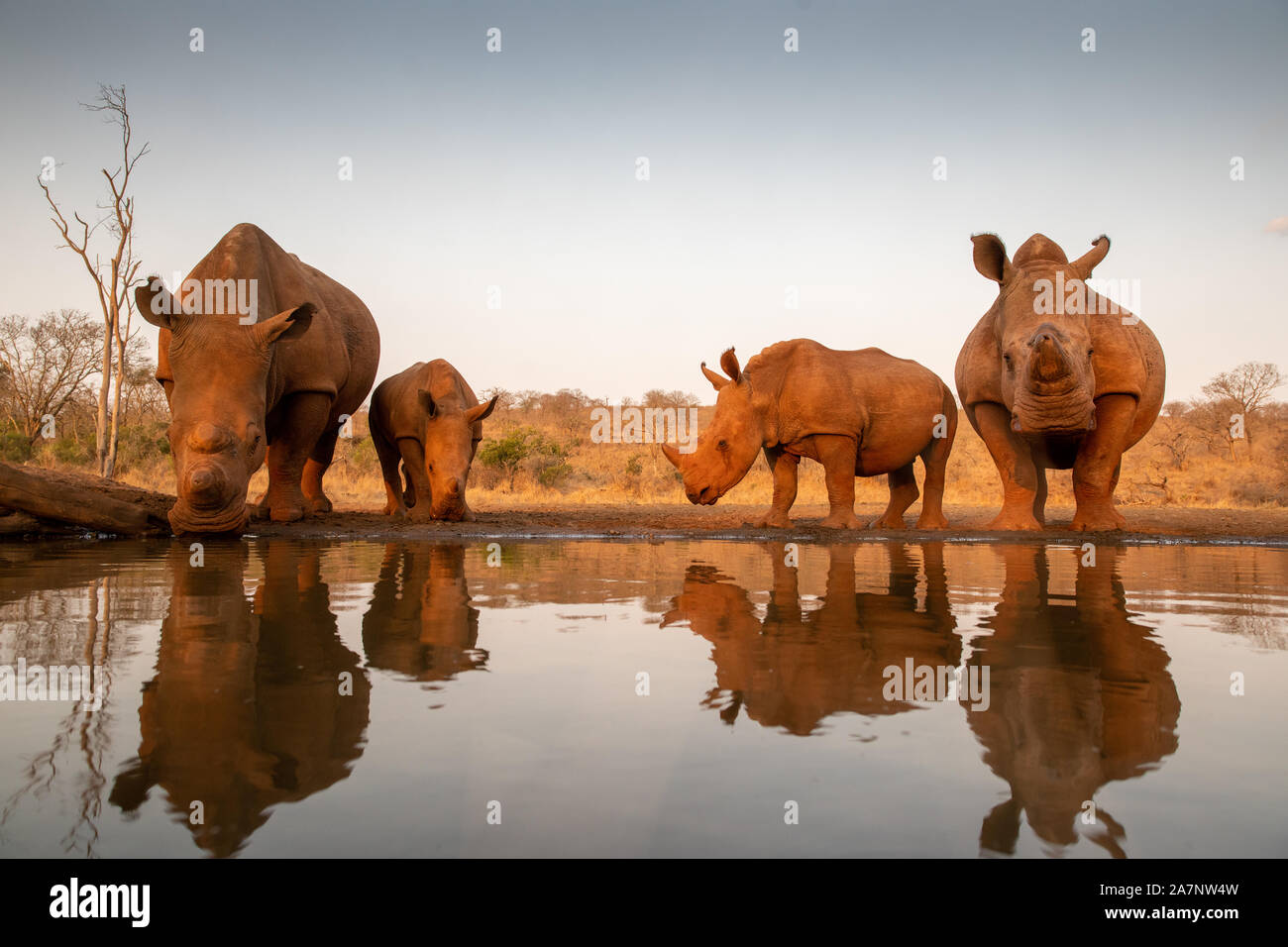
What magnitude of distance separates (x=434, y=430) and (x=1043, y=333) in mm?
6696

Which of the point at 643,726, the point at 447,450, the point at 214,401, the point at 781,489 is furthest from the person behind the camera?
the point at 781,489

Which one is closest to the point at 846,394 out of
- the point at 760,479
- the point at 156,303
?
the point at 156,303

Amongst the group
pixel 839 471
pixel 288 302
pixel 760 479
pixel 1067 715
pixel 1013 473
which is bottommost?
pixel 1067 715

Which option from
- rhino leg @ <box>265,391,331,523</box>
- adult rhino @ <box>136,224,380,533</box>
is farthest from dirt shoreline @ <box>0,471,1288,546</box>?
adult rhino @ <box>136,224,380,533</box>

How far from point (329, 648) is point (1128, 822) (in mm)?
2448

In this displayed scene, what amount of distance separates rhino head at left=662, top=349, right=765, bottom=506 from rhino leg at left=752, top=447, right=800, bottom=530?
1.40 feet

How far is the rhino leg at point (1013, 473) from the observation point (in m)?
10.3

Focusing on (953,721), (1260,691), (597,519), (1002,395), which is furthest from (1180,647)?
(597,519)

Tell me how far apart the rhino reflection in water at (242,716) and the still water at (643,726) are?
10 millimetres

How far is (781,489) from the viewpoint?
12.0m

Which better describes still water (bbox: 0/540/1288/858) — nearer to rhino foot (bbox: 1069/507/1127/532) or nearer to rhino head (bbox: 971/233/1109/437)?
rhino head (bbox: 971/233/1109/437)

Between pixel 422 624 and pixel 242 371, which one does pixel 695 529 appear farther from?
pixel 422 624
